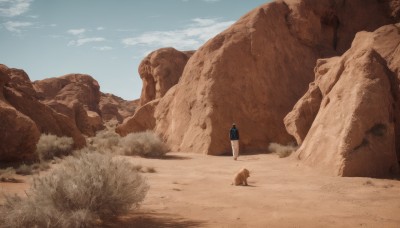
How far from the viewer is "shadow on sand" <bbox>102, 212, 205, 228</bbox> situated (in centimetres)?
476

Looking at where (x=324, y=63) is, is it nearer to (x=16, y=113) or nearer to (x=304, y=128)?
(x=304, y=128)

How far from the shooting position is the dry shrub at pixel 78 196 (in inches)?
162

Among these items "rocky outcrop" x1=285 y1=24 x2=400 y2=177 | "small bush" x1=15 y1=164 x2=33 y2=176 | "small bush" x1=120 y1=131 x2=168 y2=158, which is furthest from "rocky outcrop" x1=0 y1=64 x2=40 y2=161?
"rocky outcrop" x1=285 y1=24 x2=400 y2=177

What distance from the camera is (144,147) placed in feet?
53.2

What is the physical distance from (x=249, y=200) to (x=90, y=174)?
280cm

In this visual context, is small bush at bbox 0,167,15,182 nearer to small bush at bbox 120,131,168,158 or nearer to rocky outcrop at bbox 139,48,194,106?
small bush at bbox 120,131,168,158

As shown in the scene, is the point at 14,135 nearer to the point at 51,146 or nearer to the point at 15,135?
the point at 15,135

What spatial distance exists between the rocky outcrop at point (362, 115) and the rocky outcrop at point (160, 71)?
17957 mm

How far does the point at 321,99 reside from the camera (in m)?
12.5

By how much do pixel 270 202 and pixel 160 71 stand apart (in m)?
23.3

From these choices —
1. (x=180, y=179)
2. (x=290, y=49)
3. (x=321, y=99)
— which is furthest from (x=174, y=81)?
(x=180, y=179)

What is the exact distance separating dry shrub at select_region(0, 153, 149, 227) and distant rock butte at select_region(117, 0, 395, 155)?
11.5 metres

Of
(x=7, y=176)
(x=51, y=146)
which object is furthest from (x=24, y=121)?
(x=7, y=176)

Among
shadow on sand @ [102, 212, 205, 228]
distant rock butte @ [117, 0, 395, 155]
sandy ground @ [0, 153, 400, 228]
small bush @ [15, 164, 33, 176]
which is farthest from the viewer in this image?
distant rock butte @ [117, 0, 395, 155]
